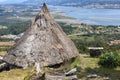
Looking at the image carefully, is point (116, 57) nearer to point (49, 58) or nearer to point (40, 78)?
point (49, 58)

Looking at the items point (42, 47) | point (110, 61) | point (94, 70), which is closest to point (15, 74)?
point (42, 47)

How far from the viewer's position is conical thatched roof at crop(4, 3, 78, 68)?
57.5 ft

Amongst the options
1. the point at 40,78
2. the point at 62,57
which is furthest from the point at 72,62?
the point at 40,78

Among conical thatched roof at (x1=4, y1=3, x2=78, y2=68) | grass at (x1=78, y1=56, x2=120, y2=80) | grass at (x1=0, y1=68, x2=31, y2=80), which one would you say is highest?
conical thatched roof at (x1=4, y1=3, x2=78, y2=68)

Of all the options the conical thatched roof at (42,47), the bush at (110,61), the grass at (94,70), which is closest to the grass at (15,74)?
the conical thatched roof at (42,47)

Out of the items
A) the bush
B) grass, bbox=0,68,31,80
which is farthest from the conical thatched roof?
the bush

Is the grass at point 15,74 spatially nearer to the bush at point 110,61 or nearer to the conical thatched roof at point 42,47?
the conical thatched roof at point 42,47

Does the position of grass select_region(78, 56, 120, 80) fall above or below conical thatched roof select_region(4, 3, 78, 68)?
below

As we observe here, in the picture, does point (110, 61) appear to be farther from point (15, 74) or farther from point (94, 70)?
point (15, 74)

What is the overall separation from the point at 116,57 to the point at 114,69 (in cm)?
80

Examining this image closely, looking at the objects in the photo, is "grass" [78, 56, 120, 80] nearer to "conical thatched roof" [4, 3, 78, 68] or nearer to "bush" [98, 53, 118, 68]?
"bush" [98, 53, 118, 68]

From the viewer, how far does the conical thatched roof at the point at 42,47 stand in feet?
57.5

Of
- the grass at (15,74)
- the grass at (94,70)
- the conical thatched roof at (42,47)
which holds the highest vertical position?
the conical thatched roof at (42,47)

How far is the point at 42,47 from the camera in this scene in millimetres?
18156
